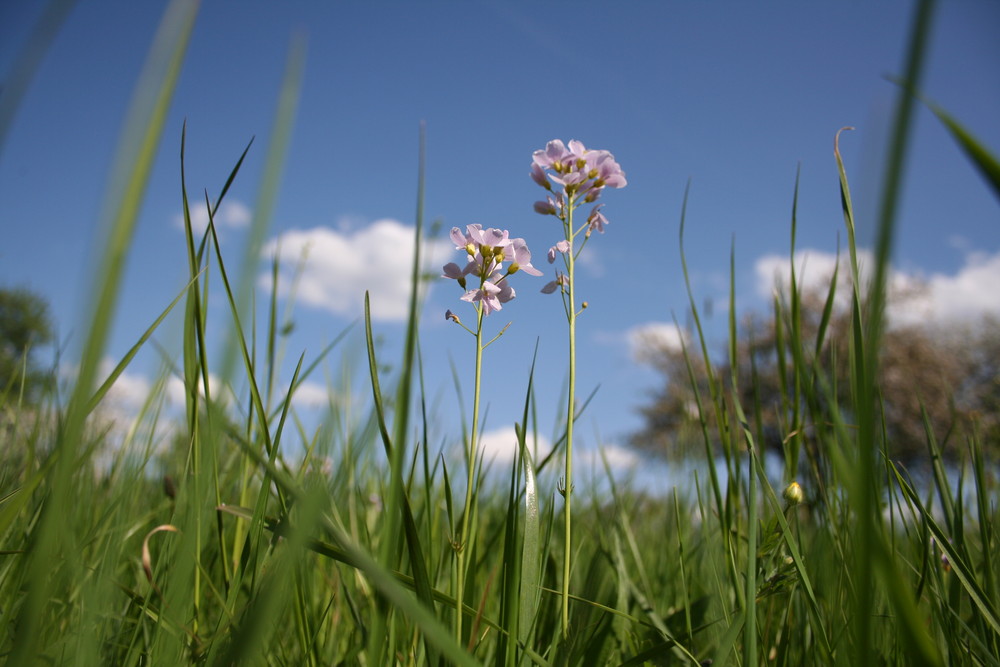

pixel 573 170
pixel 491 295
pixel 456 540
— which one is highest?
pixel 573 170

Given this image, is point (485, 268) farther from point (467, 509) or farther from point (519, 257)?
point (467, 509)

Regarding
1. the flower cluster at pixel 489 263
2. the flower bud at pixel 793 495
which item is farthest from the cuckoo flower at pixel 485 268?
the flower bud at pixel 793 495

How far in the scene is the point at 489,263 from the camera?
112cm

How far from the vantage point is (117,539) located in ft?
2.27

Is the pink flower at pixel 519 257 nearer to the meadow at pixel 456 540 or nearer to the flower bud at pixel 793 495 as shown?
the meadow at pixel 456 540

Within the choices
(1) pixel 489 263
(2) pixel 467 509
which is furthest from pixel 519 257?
(2) pixel 467 509

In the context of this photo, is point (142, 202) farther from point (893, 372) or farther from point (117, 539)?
point (893, 372)

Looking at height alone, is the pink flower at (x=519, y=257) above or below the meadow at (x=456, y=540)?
above

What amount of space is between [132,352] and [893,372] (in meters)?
21.6

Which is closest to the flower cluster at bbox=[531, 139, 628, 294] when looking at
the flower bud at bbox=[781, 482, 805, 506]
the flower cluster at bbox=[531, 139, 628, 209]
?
the flower cluster at bbox=[531, 139, 628, 209]

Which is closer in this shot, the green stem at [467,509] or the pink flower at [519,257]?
the green stem at [467,509]

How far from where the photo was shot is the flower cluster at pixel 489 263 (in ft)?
3.60

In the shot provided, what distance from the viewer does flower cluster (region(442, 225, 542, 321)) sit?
1097mm

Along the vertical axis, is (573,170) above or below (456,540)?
above
